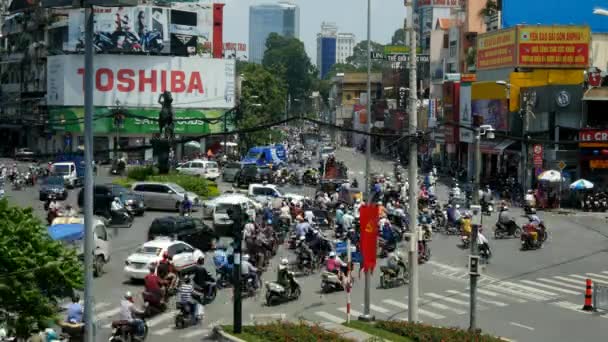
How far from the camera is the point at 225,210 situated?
38.4m

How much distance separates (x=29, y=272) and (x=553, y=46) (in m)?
53.8

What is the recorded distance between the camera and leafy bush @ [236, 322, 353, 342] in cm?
1825

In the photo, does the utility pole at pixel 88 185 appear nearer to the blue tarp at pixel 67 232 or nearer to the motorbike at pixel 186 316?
the motorbike at pixel 186 316

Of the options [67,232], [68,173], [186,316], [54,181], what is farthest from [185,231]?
[68,173]

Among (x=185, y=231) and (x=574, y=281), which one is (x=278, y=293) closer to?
(x=185, y=231)

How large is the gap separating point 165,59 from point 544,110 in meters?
43.5

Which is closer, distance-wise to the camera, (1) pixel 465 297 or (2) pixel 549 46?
(1) pixel 465 297

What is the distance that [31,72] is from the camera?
9812 centimetres

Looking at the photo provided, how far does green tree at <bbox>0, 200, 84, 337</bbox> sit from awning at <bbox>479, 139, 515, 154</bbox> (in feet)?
161

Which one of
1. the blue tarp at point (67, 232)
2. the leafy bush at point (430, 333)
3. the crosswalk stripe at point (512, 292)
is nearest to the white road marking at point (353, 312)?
the leafy bush at point (430, 333)

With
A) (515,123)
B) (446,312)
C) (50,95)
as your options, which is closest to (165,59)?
(50,95)

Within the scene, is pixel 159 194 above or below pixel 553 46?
below

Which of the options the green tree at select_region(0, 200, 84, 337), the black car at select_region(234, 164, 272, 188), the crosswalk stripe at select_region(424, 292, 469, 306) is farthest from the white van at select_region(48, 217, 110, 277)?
the black car at select_region(234, 164, 272, 188)

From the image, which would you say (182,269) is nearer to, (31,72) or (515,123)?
(515,123)
